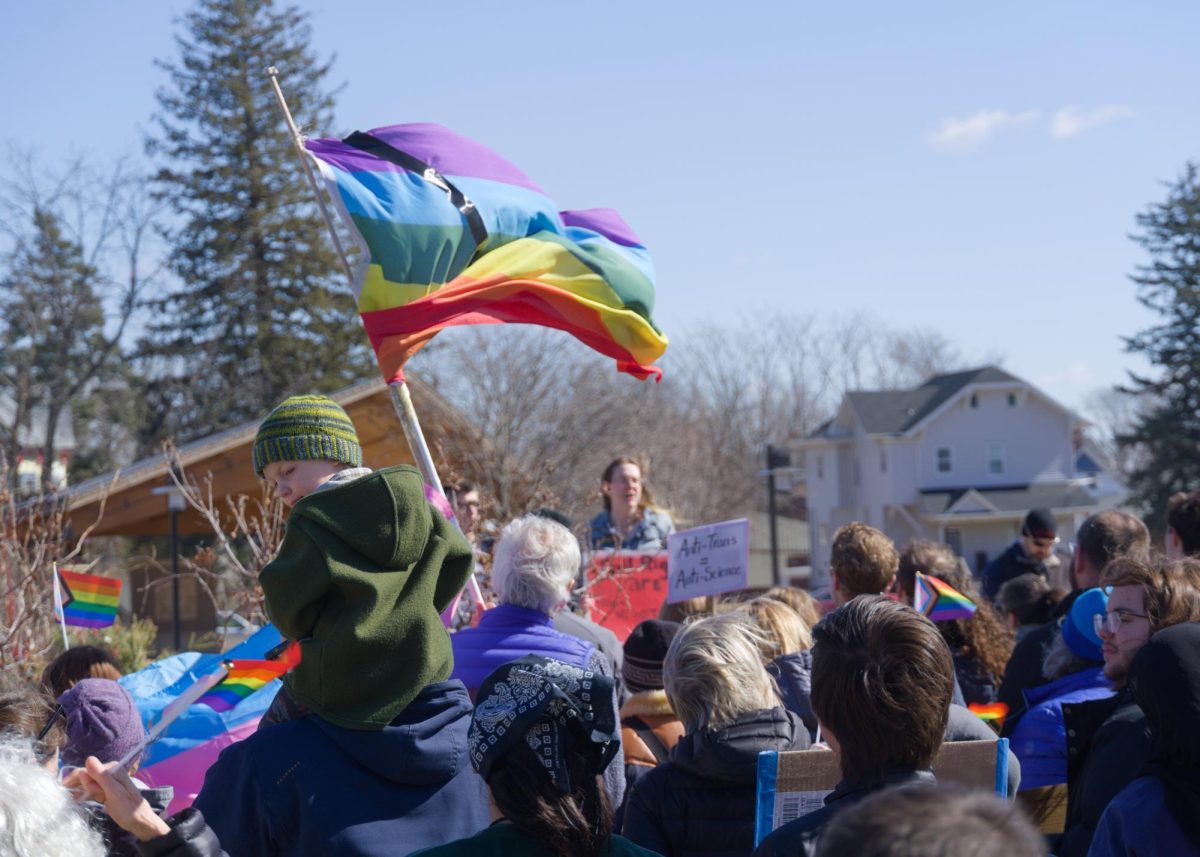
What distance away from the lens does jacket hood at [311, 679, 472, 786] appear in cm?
278

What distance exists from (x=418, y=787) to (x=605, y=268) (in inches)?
184

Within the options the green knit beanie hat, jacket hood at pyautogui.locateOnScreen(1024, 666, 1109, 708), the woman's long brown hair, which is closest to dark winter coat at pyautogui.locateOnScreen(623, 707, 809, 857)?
the woman's long brown hair

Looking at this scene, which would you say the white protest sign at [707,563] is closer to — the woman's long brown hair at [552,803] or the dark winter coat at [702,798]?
the dark winter coat at [702,798]

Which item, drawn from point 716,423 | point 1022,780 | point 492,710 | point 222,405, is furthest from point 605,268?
point 716,423

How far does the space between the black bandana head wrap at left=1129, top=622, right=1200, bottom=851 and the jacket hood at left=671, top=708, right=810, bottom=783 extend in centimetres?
96

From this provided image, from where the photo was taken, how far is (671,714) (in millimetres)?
4480

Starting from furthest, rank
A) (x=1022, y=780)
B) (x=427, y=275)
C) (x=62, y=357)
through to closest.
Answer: (x=62, y=357)
(x=427, y=275)
(x=1022, y=780)

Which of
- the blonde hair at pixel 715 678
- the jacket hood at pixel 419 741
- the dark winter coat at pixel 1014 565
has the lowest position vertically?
the dark winter coat at pixel 1014 565

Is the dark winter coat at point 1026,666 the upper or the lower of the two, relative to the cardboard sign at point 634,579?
upper

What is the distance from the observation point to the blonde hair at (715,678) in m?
3.59

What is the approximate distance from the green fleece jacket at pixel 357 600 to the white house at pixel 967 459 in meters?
48.8

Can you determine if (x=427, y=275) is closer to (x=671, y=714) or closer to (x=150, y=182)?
(x=671, y=714)

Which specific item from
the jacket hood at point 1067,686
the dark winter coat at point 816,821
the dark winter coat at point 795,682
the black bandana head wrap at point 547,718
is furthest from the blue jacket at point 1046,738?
the black bandana head wrap at point 547,718

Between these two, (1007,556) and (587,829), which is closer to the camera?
(587,829)
